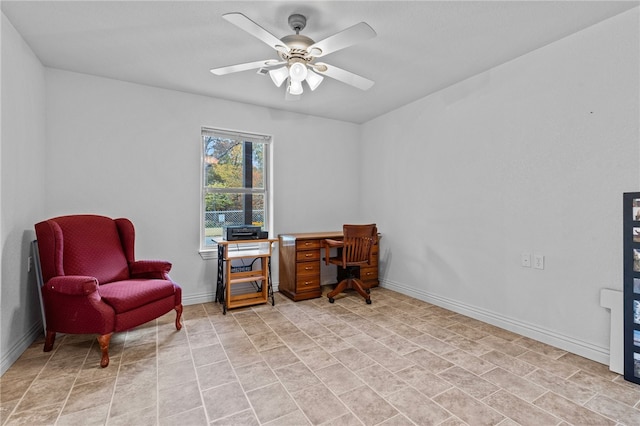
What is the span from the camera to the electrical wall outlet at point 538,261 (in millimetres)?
2559

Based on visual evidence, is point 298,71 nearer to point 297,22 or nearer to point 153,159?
point 297,22

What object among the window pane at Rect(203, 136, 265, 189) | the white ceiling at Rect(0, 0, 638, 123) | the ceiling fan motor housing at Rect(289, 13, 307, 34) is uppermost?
the white ceiling at Rect(0, 0, 638, 123)

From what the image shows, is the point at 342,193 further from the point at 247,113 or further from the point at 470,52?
the point at 470,52

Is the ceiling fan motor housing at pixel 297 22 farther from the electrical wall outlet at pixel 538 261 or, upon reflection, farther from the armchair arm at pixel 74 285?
the electrical wall outlet at pixel 538 261

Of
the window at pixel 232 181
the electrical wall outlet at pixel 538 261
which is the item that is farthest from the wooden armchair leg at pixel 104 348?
the electrical wall outlet at pixel 538 261

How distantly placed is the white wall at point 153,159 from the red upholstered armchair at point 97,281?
1.36ft

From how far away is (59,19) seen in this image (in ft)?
7.11

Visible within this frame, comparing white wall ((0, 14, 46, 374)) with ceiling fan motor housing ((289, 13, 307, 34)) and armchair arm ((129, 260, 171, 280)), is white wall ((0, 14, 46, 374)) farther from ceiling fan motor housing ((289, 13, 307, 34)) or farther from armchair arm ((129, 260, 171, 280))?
ceiling fan motor housing ((289, 13, 307, 34))

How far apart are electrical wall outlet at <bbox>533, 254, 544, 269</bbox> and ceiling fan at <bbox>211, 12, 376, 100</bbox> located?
6.59ft

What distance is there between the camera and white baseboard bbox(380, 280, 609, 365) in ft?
7.38

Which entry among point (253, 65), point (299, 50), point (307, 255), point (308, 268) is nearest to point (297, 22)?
→ point (299, 50)

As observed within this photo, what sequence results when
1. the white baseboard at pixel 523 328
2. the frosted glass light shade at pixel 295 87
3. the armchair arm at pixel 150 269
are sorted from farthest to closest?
the armchair arm at pixel 150 269
the frosted glass light shade at pixel 295 87
the white baseboard at pixel 523 328

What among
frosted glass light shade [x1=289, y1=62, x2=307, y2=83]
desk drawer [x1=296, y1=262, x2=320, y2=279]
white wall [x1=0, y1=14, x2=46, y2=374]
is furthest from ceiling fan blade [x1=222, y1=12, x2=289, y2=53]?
desk drawer [x1=296, y1=262, x2=320, y2=279]

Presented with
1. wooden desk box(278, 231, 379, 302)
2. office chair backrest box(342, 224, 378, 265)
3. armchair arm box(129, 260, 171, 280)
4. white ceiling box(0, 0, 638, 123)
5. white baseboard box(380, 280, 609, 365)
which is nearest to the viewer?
white ceiling box(0, 0, 638, 123)
